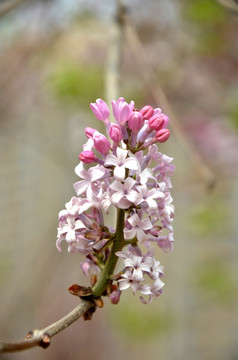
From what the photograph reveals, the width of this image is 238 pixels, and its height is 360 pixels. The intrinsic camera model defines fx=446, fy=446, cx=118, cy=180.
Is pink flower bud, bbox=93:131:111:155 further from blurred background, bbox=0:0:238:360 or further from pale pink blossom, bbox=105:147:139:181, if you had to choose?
blurred background, bbox=0:0:238:360

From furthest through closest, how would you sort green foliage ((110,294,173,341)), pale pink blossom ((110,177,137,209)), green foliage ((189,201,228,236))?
green foliage ((110,294,173,341))
green foliage ((189,201,228,236))
pale pink blossom ((110,177,137,209))

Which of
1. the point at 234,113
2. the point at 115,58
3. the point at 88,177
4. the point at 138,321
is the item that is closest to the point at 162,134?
the point at 88,177

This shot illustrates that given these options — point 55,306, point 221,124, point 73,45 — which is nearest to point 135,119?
point 221,124

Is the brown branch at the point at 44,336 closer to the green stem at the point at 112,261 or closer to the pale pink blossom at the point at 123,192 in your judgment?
the green stem at the point at 112,261

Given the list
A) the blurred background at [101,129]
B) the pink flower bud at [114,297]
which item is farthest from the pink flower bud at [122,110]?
the blurred background at [101,129]

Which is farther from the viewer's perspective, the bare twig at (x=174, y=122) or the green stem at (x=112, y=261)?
the bare twig at (x=174, y=122)

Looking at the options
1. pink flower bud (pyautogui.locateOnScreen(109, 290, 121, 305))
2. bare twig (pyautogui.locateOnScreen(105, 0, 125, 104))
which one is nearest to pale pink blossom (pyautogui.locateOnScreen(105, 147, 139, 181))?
pink flower bud (pyautogui.locateOnScreen(109, 290, 121, 305))
